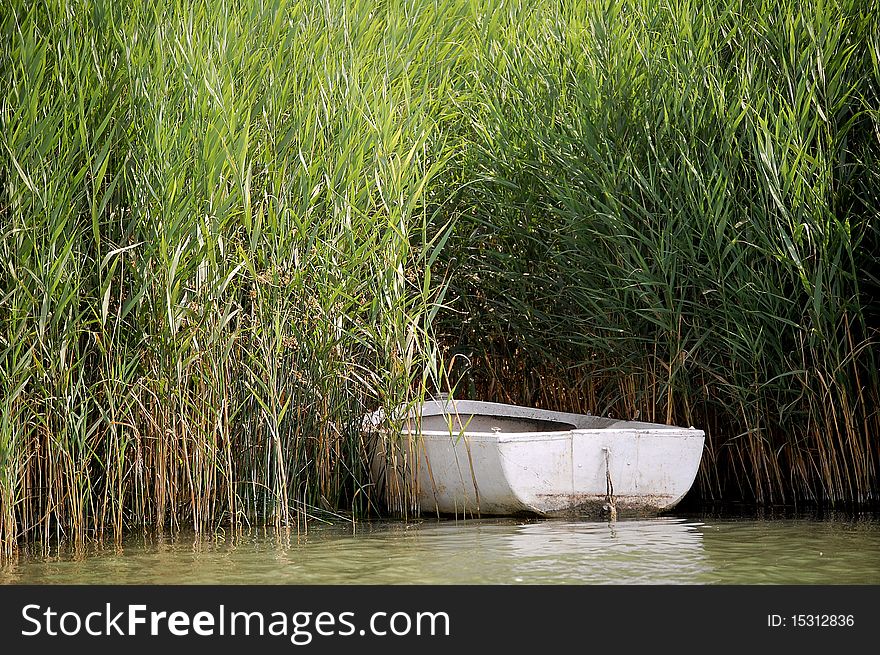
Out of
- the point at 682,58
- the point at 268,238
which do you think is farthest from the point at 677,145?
the point at 268,238

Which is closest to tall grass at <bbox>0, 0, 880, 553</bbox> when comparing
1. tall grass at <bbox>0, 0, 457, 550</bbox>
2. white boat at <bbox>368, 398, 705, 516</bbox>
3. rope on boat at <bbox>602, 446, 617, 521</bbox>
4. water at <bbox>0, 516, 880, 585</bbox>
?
tall grass at <bbox>0, 0, 457, 550</bbox>

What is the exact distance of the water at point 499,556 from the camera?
5234 mm

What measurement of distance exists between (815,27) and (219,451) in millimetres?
4528

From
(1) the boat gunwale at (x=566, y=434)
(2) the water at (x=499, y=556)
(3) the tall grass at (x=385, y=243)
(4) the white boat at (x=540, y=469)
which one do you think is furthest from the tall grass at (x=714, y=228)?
(2) the water at (x=499, y=556)

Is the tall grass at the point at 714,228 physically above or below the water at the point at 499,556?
above

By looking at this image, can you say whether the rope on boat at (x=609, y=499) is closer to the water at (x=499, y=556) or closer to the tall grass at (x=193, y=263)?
the water at (x=499, y=556)

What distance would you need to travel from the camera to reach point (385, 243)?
677 centimetres

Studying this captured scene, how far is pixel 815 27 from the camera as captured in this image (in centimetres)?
738

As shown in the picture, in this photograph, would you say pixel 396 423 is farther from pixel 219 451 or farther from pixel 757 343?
pixel 757 343

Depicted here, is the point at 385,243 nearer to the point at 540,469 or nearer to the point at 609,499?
the point at 540,469

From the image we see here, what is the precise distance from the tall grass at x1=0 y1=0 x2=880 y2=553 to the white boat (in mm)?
261

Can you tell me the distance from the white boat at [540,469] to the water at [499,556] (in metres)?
0.21

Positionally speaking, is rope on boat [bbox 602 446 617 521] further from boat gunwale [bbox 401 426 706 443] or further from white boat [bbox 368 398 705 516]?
boat gunwale [bbox 401 426 706 443]

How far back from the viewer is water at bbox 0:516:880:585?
17.2 feet
